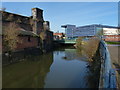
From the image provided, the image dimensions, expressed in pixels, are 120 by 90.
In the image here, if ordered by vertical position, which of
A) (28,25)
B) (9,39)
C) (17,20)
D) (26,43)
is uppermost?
(17,20)

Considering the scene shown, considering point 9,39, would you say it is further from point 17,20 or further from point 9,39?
point 17,20

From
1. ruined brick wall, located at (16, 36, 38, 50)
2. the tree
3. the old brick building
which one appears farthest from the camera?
the old brick building

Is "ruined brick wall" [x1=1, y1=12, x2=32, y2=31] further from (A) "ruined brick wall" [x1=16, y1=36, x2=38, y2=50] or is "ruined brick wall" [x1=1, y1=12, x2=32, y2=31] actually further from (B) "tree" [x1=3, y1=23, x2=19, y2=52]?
(B) "tree" [x1=3, y1=23, x2=19, y2=52]

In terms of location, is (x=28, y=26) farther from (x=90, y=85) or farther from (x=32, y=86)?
(x=90, y=85)

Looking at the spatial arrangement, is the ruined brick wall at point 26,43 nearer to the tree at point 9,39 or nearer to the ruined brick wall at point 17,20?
the tree at point 9,39

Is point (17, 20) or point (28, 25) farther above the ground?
point (17, 20)

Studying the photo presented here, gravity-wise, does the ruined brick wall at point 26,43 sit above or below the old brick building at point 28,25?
below

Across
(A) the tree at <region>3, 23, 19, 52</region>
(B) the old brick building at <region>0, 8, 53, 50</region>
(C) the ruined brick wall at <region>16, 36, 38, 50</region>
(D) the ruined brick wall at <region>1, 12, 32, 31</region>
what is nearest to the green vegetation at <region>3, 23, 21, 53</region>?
(A) the tree at <region>3, 23, 19, 52</region>

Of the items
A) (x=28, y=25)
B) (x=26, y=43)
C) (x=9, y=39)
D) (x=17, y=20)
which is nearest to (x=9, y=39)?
(x=9, y=39)

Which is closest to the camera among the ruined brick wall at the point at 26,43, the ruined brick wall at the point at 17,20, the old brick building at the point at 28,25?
the ruined brick wall at the point at 26,43

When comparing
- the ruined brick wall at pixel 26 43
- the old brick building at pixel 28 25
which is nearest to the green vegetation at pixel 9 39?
the ruined brick wall at pixel 26 43

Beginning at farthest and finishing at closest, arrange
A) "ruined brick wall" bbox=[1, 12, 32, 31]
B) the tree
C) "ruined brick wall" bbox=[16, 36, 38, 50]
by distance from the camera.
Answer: "ruined brick wall" bbox=[1, 12, 32, 31] < "ruined brick wall" bbox=[16, 36, 38, 50] < the tree

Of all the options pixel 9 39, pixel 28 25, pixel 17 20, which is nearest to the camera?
pixel 9 39

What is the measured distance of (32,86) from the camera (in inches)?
340
